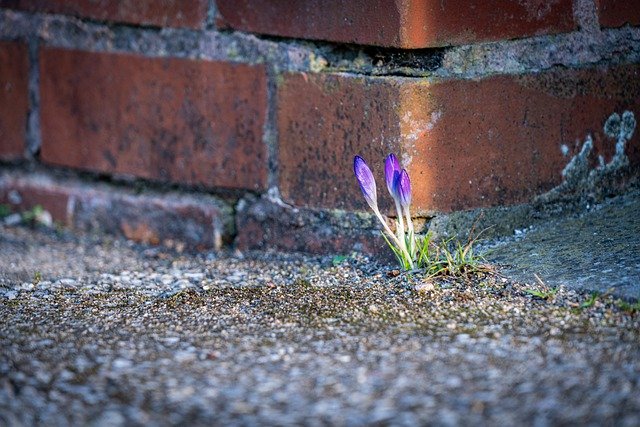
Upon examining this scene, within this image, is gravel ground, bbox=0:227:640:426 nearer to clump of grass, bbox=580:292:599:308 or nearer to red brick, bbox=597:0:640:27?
clump of grass, bbox=580:292:599:308

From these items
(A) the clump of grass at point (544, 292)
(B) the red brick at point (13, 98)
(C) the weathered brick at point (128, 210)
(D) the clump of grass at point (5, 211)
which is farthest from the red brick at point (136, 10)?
(A) the clump of grass at point (544, 292)

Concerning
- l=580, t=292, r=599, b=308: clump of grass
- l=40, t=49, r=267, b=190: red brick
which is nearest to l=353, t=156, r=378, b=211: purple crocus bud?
l=40, t=49, r=267, b=190: red brick

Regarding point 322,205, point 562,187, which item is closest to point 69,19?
point 322,205

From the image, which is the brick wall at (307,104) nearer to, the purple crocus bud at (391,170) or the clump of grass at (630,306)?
the purple crocus bud at (391,170)

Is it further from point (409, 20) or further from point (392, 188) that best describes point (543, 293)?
point (409, 20)

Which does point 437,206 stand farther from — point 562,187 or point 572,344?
point 572,344
